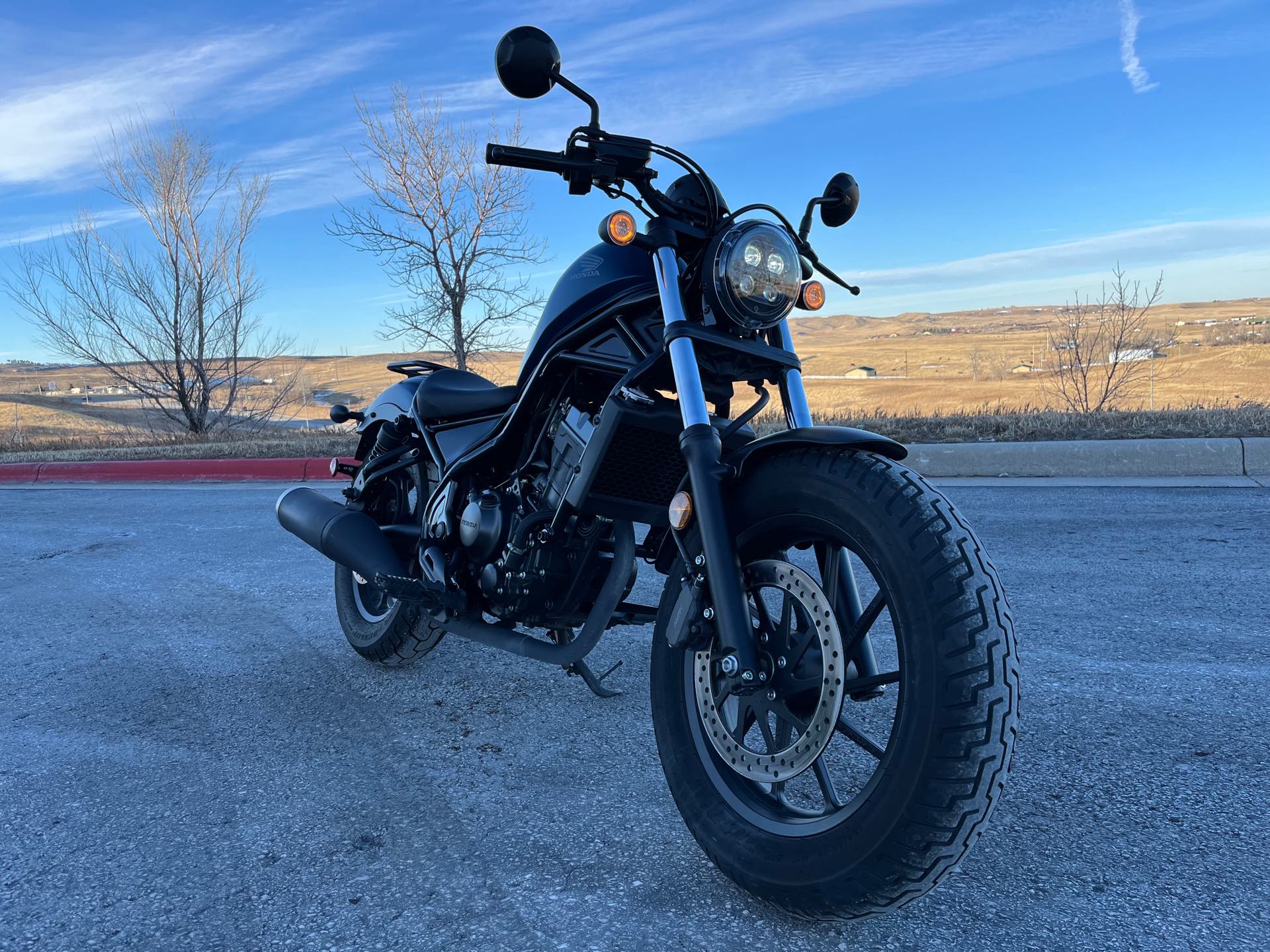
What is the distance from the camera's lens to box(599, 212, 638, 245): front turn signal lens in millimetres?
2230

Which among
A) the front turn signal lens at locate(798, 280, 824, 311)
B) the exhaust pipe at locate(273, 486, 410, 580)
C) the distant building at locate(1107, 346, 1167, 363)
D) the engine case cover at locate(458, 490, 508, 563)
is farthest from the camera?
the distant building at locate(1107, 346, 1167, 363)

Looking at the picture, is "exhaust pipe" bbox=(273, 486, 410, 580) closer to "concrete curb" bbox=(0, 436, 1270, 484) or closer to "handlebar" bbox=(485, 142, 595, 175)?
"handlebar" bbox=(485, 142, 595, 175)

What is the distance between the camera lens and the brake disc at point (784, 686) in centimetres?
188

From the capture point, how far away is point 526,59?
218cm

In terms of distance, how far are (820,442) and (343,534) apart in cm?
214

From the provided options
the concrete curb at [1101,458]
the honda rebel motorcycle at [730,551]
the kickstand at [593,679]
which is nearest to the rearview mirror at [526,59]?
the honda rebel motorcycle at [730,551]

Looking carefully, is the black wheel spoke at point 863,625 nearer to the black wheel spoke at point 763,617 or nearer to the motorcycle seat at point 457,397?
the black wheel spoke at point 763,617

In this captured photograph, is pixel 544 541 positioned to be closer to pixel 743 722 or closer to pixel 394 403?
pixel 743 722

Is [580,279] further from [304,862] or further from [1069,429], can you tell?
[1069,429]

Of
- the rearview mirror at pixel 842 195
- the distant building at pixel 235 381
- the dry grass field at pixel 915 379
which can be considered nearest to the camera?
the rearview mirror at pixel 842 195

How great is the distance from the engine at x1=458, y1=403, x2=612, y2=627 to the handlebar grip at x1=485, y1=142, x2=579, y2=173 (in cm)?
65

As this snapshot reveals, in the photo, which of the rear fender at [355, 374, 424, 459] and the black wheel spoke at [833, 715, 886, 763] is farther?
the rear fender at [355, 374, 424, 459]

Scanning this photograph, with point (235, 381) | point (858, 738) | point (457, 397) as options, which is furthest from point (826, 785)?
point (235, 381)

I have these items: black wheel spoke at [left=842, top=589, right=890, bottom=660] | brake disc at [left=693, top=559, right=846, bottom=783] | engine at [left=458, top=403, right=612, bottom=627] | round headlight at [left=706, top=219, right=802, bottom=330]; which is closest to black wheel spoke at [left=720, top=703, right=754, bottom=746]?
brake disc at [left=693, top=559, right=846, bottom=783]
